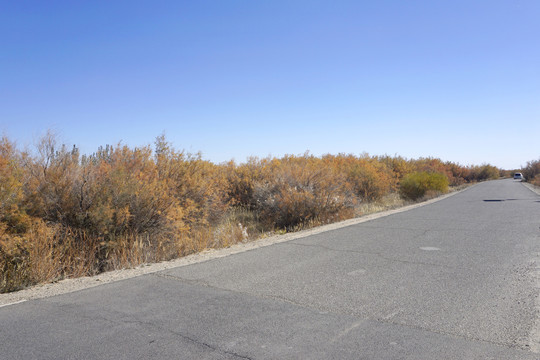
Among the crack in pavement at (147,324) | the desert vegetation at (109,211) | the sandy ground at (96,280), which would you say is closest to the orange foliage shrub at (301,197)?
the desert vegetation at (109,211)

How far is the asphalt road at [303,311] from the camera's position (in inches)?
164

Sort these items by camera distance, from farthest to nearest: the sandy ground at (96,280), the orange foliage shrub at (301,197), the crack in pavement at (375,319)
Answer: the orange foliage shrub at (301,197)
the sandy ground at (96,280)
the crack in pavement at (375,319)

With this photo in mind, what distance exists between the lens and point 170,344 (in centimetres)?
429

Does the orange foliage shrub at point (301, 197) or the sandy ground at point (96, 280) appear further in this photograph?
the orange foliage shrub at point (301, 197)

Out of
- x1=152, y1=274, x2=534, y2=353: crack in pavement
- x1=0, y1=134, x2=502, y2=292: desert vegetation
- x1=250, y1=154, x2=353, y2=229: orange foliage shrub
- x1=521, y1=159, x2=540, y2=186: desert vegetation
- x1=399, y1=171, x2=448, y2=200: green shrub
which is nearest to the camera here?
x1=152, y1=274, x2=534, y2=353: crack in pavement

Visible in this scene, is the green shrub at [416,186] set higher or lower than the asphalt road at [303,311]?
higher

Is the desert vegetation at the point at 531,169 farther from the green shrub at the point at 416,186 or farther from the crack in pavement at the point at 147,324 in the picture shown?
the crack in pavement at the point at 147,324

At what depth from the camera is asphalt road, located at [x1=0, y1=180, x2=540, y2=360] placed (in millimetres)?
4168

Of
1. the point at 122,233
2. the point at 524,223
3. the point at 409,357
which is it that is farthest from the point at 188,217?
the point at 524,223

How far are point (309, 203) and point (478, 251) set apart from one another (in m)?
7.01

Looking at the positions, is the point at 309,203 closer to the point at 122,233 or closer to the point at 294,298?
the point at 122,233

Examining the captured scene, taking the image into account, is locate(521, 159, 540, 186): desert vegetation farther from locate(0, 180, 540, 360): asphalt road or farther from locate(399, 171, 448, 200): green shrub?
locate(0, 180, 540, 360): asphalt road

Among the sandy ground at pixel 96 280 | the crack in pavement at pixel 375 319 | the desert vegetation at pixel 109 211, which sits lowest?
the crack in pavement at pixel 375 319

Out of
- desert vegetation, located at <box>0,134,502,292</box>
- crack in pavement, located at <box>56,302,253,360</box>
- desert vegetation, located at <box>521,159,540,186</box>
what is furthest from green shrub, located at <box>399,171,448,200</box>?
desert vegetation, located at <box>521,159,540,186</box>
